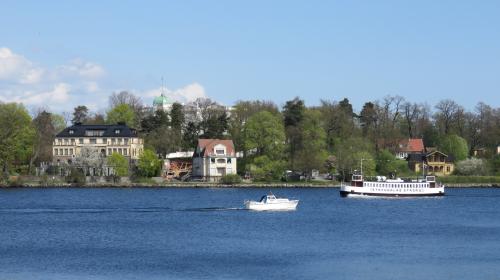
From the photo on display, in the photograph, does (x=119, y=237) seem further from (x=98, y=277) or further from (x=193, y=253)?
(x=98, y=277)

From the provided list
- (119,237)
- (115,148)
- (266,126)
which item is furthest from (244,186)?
(119,237)

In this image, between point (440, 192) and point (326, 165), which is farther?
point (326, 165)

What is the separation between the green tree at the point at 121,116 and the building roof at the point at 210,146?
57.7ft

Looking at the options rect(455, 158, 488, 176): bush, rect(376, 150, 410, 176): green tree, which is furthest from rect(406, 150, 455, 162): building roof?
rect(376, 150, 410, 176): green tree

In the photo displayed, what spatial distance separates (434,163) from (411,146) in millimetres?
5054

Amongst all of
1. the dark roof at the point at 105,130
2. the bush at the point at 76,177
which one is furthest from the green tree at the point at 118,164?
the dark roof at the point at 105,130

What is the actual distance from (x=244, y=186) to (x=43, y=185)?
22.0 metres

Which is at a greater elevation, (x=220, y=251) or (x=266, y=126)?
(x=266, y=126)

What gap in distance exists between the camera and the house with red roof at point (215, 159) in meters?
113

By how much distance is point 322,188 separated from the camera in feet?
356

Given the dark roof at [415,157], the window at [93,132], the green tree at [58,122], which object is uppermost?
the green tree at [58,122]

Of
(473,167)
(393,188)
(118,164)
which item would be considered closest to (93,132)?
(118,164)

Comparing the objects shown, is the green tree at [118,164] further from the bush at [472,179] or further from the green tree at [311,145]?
the bush at [472,179]

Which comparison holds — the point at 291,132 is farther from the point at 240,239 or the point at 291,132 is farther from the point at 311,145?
the point at 240,239
